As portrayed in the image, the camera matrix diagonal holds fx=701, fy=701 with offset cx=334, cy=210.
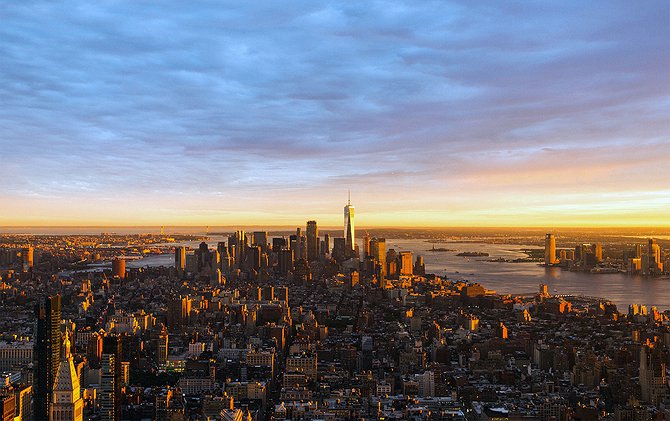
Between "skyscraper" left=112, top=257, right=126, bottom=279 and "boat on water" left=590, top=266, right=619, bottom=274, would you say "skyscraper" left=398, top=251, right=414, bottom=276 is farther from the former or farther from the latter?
"skyscraper" left=112, top=257, right=126, bottom=279

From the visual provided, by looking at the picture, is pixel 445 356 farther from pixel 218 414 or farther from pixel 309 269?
pixel 309 269

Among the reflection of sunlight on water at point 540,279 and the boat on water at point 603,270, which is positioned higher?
the boat on water at point 603,270

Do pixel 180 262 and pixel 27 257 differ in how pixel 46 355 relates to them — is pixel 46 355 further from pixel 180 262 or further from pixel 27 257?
pixel 180 262

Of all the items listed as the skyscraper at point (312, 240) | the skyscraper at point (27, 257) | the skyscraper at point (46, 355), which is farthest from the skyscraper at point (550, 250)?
the skyscraper at point (46, 355)

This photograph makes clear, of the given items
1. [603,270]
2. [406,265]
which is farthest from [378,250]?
[603,270]

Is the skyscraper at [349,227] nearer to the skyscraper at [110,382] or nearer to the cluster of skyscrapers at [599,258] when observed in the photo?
the cluster of skyscrapers at [599,258]

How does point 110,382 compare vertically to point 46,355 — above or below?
below
